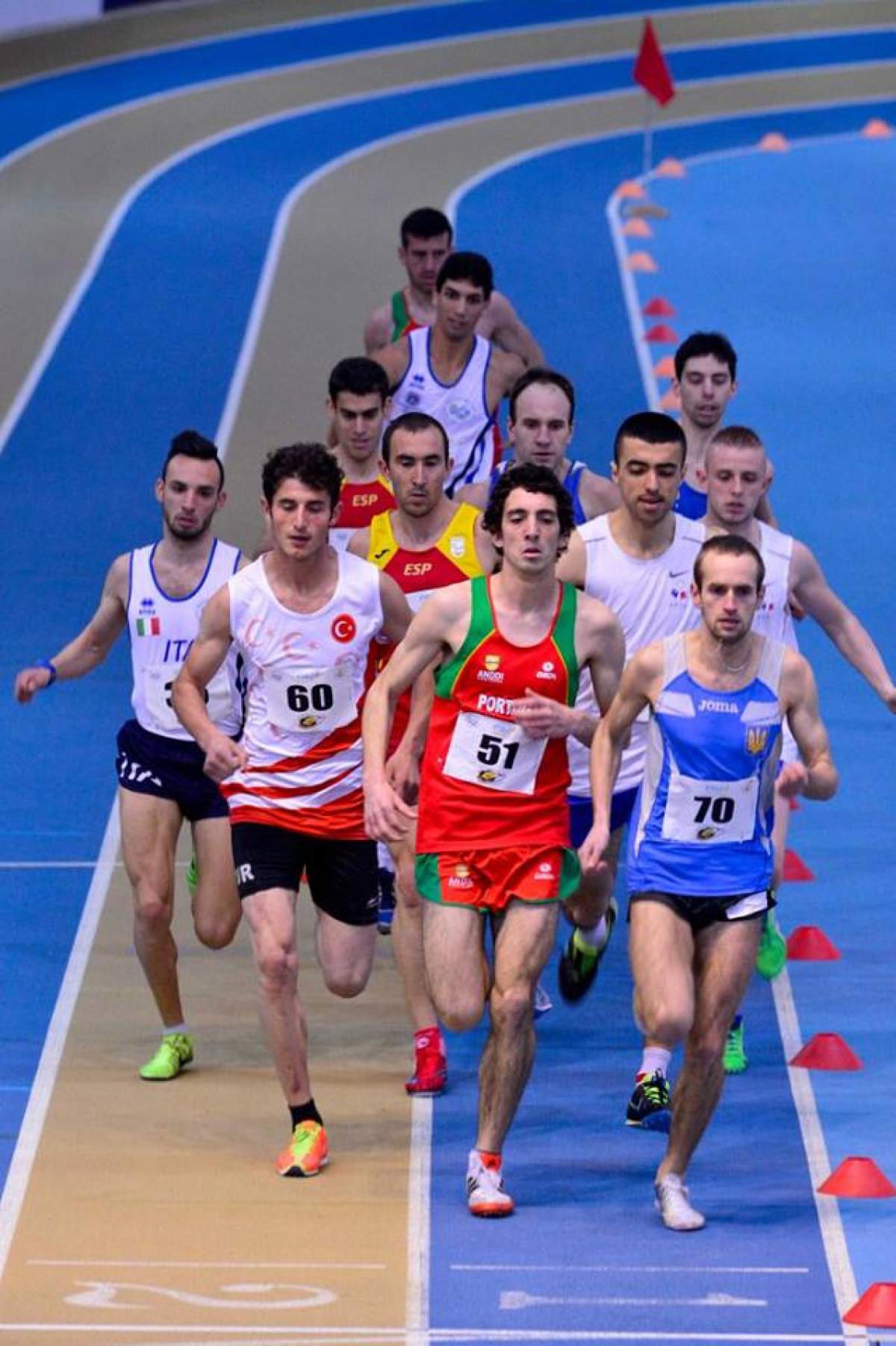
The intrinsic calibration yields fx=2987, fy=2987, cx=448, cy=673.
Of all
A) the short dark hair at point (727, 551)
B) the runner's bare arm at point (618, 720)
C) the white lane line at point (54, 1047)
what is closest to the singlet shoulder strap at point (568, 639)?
the runner's bare arm at point (618, 720)

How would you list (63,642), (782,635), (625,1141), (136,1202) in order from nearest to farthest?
(136,1202), (625,1141), (782,635), (63,642)

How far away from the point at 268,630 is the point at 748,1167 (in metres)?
2.32

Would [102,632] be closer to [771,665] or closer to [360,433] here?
[360,433]

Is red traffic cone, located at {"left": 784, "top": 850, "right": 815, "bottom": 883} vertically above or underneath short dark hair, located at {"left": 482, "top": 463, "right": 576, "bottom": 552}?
underneath

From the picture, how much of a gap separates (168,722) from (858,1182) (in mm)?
2820

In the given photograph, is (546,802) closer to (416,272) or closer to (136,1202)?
(136,1202)

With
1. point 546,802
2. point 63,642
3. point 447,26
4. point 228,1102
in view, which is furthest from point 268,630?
point 447,26

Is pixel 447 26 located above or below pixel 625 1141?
above

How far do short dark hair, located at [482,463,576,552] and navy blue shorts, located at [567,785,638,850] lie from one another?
1398 millimetres

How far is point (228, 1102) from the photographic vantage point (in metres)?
10.1

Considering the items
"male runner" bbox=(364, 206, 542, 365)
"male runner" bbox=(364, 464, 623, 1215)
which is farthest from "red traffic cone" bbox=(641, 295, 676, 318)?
"male runner" bbox=(364, 464, 623, 1215)

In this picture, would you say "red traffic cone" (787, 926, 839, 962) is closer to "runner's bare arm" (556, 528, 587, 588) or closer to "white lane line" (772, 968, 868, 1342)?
"white lane line" (772, 968, 868, 1342)

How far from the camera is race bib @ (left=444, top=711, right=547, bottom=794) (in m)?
9.23

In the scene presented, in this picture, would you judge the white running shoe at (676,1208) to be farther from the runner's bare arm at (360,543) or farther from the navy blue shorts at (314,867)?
the runner's bare arm at (360,543)
